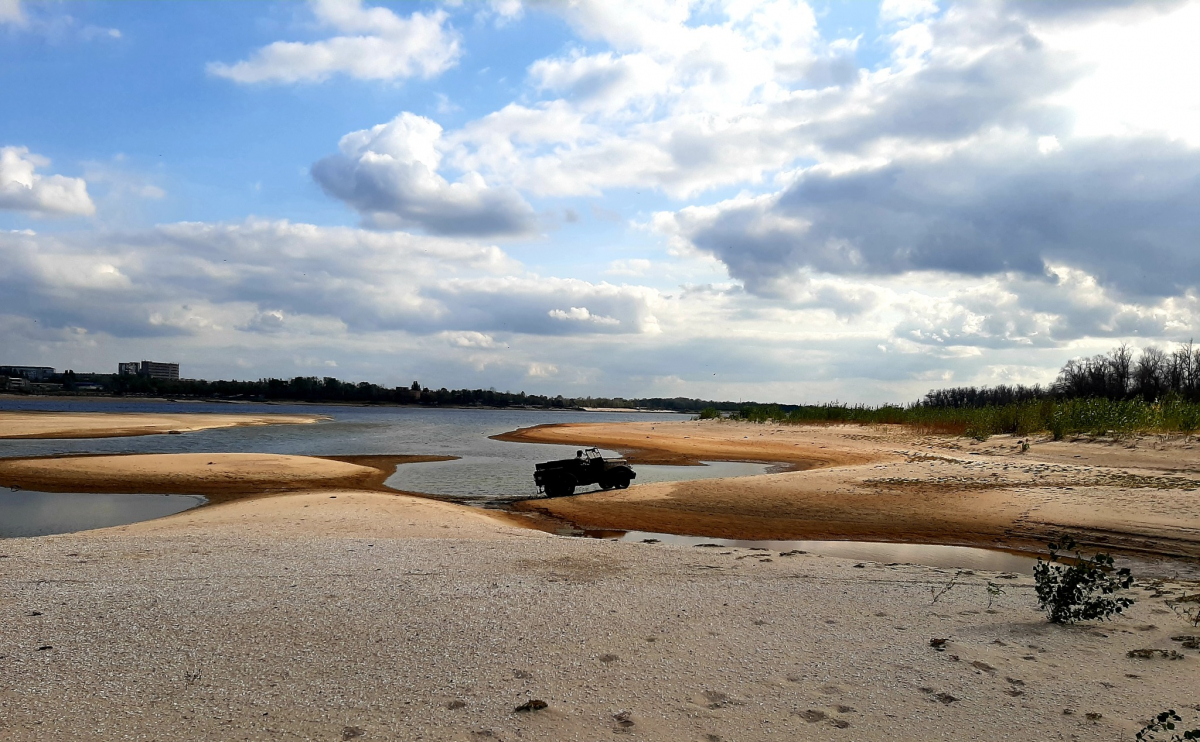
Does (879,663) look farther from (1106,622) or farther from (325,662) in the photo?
(325,662)

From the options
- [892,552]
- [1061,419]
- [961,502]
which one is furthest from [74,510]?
[1061,419]

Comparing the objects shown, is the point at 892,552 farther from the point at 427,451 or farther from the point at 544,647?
the point at 427,451

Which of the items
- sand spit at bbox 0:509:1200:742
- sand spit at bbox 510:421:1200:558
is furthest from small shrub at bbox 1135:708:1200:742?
sand spit at bbox 510:421:1200:558

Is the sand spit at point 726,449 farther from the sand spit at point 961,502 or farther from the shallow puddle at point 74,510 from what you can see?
the shallow puddle at point 74,510

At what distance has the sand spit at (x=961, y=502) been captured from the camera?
14664 mm

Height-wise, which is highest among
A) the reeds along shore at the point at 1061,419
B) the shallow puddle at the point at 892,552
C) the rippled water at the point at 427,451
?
the reeds along shore at the point at 1061,419

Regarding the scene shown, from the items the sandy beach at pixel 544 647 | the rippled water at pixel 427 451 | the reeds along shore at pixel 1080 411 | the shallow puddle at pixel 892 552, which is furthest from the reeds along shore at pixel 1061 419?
the sandy beach at pixel 544 647

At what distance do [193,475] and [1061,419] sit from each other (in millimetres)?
38639

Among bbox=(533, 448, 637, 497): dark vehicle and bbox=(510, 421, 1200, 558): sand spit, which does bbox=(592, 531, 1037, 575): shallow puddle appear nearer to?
bbox=(510, 421, 1200, 558): sand spit

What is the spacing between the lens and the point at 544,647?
6.41 m

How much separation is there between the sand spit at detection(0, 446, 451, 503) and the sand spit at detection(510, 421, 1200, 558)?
10.1 meters

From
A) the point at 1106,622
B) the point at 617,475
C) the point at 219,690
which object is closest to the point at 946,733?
the point at 1106,622

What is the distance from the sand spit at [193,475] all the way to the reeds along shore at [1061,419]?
104ft

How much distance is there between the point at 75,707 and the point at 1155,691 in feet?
27.0
